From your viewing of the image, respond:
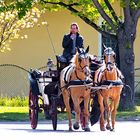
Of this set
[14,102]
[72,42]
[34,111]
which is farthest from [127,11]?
[34,111]

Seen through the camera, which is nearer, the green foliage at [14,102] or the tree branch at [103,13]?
the tree branch at [103,13]

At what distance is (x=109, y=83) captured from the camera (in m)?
16.9

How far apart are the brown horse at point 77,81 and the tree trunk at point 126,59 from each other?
9.01 m

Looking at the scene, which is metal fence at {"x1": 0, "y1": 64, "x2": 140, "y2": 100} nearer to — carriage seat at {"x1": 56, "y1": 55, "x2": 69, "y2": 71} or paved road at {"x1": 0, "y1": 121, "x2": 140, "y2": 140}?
paved road at {"x1": 0, "y1": 121, "x2": 140, "y2": 140}

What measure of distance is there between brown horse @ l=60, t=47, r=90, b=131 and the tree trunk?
901 centimetres

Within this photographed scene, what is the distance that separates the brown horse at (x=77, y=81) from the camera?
16656 millimetres

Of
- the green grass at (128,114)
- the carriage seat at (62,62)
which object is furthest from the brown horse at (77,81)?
the green grass at (128,114)

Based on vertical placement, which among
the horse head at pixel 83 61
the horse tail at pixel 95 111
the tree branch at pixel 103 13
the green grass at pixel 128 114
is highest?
the tree branch at pixel 103 13

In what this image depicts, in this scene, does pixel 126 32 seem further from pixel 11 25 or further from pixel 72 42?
pixel 72 42

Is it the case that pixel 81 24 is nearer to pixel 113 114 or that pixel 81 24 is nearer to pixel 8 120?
pixel 8 120

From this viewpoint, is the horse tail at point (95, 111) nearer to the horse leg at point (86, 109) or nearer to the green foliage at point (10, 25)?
the horse leg at point (86, 109)

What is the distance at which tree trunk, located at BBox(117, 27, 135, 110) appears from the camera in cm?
2609

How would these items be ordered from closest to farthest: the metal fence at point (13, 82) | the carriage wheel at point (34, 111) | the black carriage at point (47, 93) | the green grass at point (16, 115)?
the black carriage at point (47, 93) → the carriage wheel at point (34, 111) → the green grass at point (16, 115) → the metal fence at point (13, 82)

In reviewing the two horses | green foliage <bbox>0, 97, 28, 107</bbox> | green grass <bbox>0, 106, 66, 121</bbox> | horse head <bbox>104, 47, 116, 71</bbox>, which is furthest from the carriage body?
green foliage <bbox>0, 97, 28, 107</bbox>
